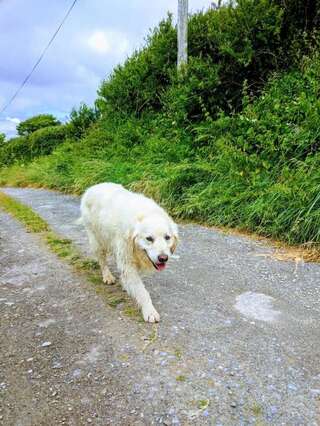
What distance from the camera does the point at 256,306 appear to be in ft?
11.7

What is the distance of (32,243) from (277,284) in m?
3.59

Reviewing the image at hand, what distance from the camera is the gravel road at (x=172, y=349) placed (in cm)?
221

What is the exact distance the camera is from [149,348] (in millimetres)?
2818

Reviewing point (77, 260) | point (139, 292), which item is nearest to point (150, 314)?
point (139, 292)

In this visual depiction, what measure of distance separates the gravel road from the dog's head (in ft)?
1.88

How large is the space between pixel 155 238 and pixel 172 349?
2.91 feet

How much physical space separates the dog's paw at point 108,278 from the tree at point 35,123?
79.4 feet

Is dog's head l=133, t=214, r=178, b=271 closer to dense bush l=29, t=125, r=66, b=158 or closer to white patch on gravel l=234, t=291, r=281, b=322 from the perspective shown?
white patch on gravel l=234, t=291, r=281, b=322

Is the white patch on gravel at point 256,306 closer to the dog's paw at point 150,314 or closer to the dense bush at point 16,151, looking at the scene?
the dog's paw at point 150,314

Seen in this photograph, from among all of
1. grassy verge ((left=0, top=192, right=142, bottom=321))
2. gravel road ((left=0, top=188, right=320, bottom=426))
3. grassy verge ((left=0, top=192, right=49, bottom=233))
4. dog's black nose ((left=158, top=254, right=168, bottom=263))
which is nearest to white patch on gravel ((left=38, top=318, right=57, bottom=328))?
gravel road ((left=0, top=188, right=320, bottom=426))

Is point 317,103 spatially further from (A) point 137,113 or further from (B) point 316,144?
(A) point 137,113

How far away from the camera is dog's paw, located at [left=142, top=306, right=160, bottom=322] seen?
10.6 ft

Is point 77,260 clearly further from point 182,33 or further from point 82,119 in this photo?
point 82,119

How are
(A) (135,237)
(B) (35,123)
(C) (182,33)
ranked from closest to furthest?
(A) (135,237) < (C) (182,33) < (B) (35,123)
